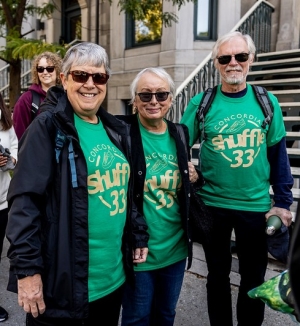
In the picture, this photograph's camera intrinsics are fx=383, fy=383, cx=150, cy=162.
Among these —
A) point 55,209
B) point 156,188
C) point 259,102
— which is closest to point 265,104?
point 259,102

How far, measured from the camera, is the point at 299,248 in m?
0.78

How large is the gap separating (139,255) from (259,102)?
1278mm

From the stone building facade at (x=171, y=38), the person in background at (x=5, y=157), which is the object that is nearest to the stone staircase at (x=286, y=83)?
the stone building facade at (x=171, y=38)

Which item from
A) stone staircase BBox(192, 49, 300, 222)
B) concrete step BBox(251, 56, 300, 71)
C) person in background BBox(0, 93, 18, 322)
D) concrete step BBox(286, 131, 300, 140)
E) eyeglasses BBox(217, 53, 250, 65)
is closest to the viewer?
eyeglasses BBox(217, 53, 250, 65)

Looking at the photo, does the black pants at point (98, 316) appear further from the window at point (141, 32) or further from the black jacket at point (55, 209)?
the window at point (141, 32)

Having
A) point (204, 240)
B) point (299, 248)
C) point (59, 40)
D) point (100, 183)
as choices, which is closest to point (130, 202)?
point (100, 183)

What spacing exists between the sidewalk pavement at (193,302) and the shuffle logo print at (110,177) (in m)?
1.72

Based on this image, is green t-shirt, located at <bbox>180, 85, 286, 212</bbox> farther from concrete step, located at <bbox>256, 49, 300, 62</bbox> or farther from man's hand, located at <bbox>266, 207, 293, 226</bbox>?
concrete step, located at <bbox>256, 49, 300, 62</bbox>

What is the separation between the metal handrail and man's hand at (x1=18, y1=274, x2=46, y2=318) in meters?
4.91

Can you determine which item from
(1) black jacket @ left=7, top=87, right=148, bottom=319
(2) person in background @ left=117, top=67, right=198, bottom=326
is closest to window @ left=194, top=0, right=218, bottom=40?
(2) person in background @ left=117, top=67, right=198, bottom=326

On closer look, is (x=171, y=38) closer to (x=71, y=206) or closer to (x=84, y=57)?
(x=84, y=57)

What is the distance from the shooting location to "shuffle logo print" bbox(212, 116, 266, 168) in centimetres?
245

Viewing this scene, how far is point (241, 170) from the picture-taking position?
8.14 ft

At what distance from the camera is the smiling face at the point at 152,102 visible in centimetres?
215
